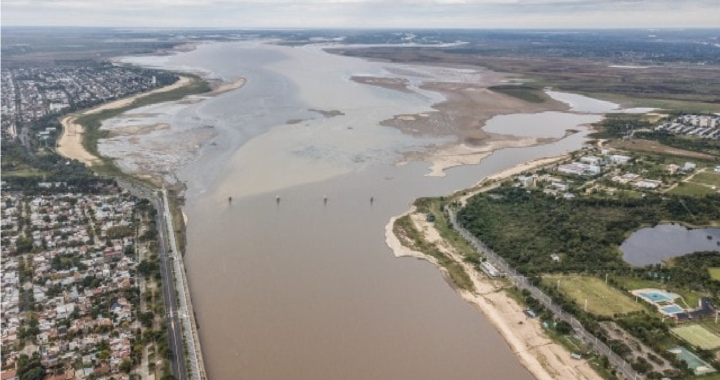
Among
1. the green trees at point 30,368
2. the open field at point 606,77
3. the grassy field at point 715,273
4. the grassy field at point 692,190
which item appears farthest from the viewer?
the open field at point 606,77

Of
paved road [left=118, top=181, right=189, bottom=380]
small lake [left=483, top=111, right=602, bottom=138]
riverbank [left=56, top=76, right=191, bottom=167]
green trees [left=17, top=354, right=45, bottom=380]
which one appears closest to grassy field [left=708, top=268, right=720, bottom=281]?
paved road [left=118, top=181, right=189, bottom=380]

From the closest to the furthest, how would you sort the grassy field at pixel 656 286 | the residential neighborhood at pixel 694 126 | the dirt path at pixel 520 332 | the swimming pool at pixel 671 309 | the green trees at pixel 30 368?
1. the green trees at pixel 30 368
2. the dirt path at pixel 520 332
3. the swimming pool at pixel 671 309
4. the grassy field at pixel 656 286
5. the residential neighborhood at pixel 694 126

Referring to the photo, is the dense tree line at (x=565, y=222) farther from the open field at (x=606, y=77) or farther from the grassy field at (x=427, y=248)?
the open field at (x=606, y=77)

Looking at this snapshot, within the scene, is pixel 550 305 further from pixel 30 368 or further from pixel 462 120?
pixel 462 120

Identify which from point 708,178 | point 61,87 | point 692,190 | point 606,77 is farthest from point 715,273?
point 61,87

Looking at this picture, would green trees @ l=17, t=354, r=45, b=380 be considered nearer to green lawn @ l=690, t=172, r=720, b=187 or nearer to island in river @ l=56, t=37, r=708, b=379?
island in river @ l=56, t=37, r=708, b=379

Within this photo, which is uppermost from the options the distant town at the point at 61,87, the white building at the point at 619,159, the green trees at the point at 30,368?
the distant town at the point at 61,87

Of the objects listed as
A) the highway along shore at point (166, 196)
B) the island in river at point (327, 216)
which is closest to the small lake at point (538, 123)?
the island in river at point (327, 216)

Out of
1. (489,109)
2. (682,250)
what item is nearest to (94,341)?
(682,250)
